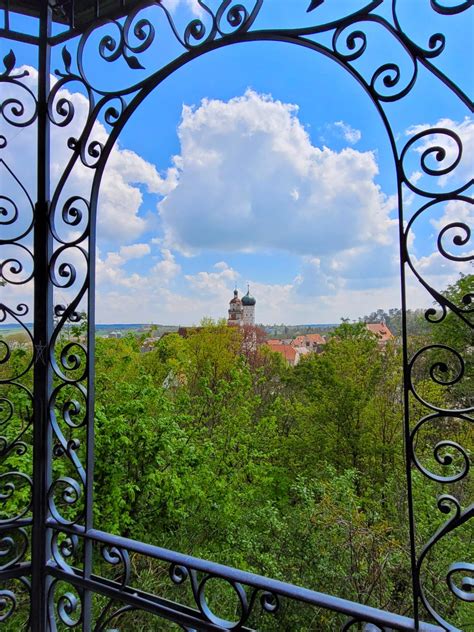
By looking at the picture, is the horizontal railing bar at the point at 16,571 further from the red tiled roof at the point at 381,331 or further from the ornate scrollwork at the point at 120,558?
the red tiled roof at the point at 381,331

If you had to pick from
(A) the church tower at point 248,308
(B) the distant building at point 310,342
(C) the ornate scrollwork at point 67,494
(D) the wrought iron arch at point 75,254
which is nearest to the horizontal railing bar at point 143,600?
(D) the wrought iron arch at point 75,254

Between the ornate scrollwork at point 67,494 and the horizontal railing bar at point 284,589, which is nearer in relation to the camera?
the horizontal railing bar at point 284,589

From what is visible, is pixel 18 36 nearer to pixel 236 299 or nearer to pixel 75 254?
pixel 75 254

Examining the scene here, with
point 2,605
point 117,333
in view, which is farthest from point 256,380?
point 2,605

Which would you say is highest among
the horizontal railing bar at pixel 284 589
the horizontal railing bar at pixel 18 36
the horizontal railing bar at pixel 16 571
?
the horizontal railing bar at pixel 18 36

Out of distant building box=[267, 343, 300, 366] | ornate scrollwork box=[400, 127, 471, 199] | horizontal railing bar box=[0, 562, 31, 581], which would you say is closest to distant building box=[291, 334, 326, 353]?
distant building box=[267, 343, 300, 366]

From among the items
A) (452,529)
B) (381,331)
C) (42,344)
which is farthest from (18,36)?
(381,331)
